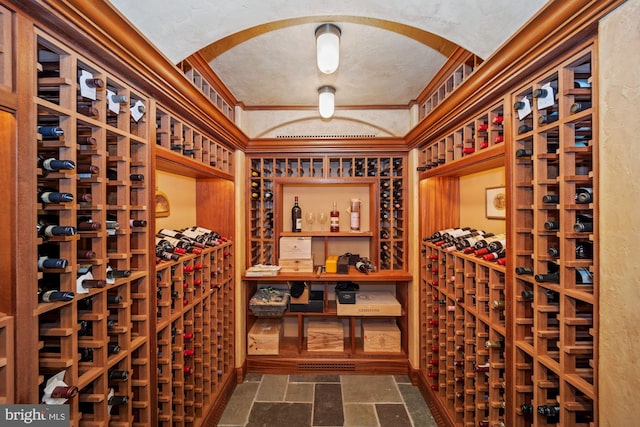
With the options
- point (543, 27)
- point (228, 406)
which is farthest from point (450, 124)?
point (228, 406)

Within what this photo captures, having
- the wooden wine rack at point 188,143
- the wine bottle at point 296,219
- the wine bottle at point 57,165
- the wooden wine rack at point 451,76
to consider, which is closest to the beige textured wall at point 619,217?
the wooden wine rack at point 451,76

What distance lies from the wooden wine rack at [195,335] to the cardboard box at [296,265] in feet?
1.51

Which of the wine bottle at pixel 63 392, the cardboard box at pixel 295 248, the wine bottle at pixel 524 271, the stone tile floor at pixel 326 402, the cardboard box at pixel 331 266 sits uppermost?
the wine bottle at pixel 524 271

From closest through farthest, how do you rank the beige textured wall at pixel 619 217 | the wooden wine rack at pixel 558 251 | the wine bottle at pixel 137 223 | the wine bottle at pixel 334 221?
the beige textured wall at pixel 619 217 < the wooden wine rack at pixel 558 251 < the wine bottle at pixel 137 223 < the wine bottle at pixel 334 221

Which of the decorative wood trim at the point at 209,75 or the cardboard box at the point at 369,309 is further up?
the decorative wood trim at the point at 209,75

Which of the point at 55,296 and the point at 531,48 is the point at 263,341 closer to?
the point at 55,296

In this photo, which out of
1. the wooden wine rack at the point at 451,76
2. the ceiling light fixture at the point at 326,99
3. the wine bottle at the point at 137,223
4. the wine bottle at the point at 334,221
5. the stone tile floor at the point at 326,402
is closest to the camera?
the wine bottle at the point at 137,223

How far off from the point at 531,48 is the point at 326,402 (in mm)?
2538

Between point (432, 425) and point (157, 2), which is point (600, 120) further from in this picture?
point (432, 425)

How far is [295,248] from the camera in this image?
2.63 m

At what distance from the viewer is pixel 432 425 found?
2016 mm

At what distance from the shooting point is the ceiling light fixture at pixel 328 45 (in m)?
1.43

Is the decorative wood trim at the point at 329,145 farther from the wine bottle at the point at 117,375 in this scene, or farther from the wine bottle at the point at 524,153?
the wine bottle at the point at 117,375

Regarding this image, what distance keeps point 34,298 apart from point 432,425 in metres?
2.40
